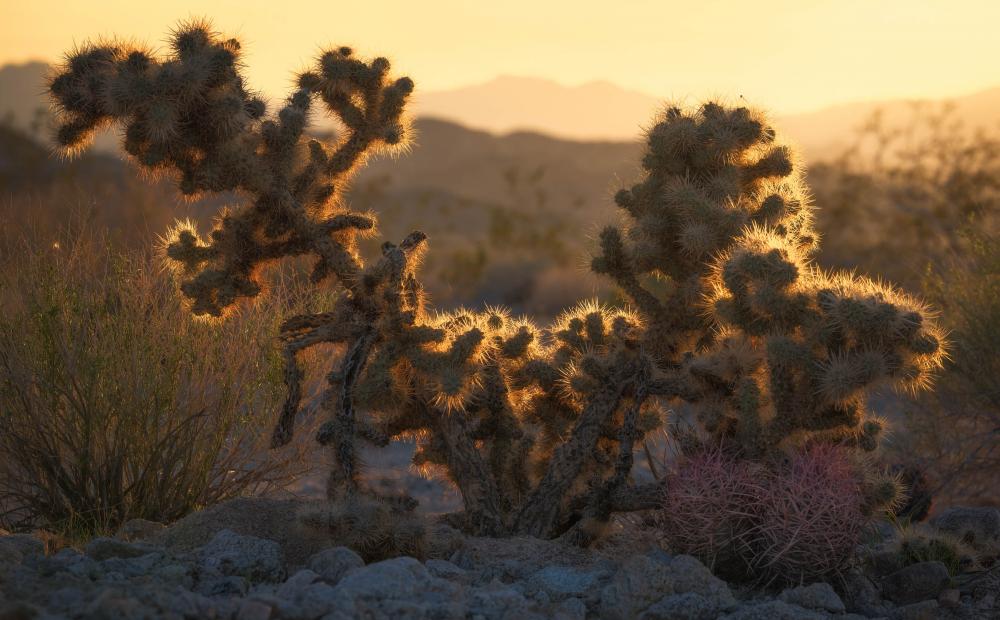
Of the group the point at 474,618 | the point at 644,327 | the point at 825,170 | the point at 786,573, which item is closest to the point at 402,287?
the point at 644,327

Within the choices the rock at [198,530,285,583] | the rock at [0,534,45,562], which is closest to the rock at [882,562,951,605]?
the rock at [198,530,285,583]

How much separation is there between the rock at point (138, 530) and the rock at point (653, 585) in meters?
2.14

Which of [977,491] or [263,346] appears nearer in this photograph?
[263,346]

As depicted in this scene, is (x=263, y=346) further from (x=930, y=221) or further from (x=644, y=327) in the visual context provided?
(x=930, y=221)

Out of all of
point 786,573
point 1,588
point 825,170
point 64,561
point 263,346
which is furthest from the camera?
point 825,170

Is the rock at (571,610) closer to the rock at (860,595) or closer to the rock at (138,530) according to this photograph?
the rock at (860,595)

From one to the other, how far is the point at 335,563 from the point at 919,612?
96.1 inches

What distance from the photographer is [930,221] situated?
55.5ft

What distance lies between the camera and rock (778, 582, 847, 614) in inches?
166

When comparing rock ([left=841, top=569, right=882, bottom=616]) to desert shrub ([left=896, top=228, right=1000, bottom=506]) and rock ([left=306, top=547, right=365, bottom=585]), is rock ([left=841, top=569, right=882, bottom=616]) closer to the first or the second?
rock ([left=306, top=547, right=365, bottom=585])

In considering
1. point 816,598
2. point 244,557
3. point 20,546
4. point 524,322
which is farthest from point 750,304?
point 20,546

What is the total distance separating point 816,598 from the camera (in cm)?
422

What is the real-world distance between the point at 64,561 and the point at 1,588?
1.41 feet

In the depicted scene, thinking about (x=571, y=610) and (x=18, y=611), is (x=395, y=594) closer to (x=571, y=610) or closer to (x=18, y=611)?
Answer: (x=571, y=610)
